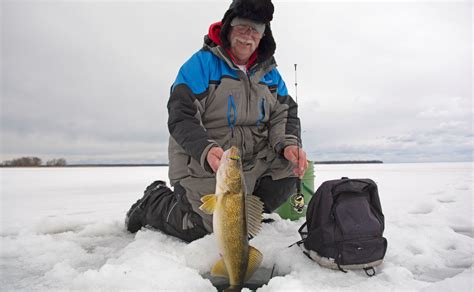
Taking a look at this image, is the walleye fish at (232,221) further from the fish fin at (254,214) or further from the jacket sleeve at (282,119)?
the jacket sleeve at (282,119)

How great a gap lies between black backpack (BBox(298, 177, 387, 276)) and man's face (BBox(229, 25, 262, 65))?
1.75m

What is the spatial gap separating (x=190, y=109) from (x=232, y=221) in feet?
4.40

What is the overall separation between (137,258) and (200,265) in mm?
523

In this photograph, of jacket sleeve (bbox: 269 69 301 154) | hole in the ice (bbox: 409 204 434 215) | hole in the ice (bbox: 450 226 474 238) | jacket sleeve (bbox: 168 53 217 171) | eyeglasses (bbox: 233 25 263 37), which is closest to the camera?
jacket sleeve (bbox: 168 53 217 171)

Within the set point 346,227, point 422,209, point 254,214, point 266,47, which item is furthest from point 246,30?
point 422,209

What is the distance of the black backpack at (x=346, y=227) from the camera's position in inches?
97.1

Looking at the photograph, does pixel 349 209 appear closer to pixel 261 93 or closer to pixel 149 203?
pixel 261 93

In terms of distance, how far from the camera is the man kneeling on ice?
3.28 metres

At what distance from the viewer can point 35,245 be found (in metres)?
3.29


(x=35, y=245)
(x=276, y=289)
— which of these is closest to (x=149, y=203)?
(x=35, y=245)

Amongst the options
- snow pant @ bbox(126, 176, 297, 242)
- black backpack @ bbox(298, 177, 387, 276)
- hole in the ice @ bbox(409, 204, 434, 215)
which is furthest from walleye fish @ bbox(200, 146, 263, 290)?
hole in the ice @ bbox(409, 204, 434, 215)

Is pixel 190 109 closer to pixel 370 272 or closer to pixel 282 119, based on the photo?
pixel 282 119

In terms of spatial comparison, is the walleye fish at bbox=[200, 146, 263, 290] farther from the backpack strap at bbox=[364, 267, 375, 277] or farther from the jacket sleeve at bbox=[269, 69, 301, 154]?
the jacket sleeve at bbox=[269, 69, 301, 154]

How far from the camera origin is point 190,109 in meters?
3.20
